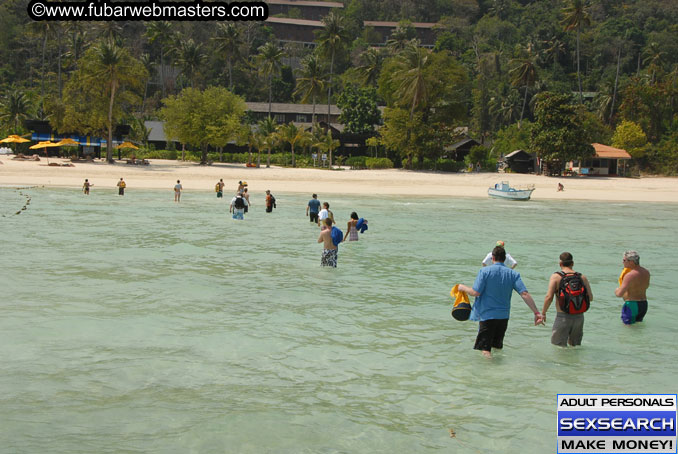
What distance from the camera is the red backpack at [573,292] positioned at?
9.51 metres

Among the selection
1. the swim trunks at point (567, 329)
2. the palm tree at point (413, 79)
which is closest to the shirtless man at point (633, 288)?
the swim trunks at point (567, 329)

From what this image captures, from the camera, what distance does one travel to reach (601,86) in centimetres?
9900

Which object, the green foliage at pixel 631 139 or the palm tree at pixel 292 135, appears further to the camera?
the green foliage at pixel 631 139

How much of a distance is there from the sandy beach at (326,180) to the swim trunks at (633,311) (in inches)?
1641

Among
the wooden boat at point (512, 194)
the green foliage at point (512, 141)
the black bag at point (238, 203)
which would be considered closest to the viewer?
the black bag at point (238, 203)

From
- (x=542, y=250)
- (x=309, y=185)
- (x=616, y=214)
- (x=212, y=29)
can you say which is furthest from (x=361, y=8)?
(x=542, y=250)

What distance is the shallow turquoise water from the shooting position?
26.5ft

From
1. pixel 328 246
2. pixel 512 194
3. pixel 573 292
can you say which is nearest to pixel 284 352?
pixel 573 292

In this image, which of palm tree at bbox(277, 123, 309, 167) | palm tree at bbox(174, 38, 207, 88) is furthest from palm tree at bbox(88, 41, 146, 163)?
palm tree at bbox(174, 38, 207, 88)

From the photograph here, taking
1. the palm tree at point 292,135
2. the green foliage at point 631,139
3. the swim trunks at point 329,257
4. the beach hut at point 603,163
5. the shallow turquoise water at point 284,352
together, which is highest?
the green foliage at point 631,139

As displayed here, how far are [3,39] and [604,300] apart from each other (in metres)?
132

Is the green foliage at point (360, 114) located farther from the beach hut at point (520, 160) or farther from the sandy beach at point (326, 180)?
the beach hut at point (520, 160)

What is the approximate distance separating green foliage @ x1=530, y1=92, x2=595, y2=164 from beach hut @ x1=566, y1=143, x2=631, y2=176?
8.88 ft

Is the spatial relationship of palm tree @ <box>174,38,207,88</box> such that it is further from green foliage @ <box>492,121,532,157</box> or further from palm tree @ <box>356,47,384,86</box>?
green foliage @ <box>492,121,532,157</box>
